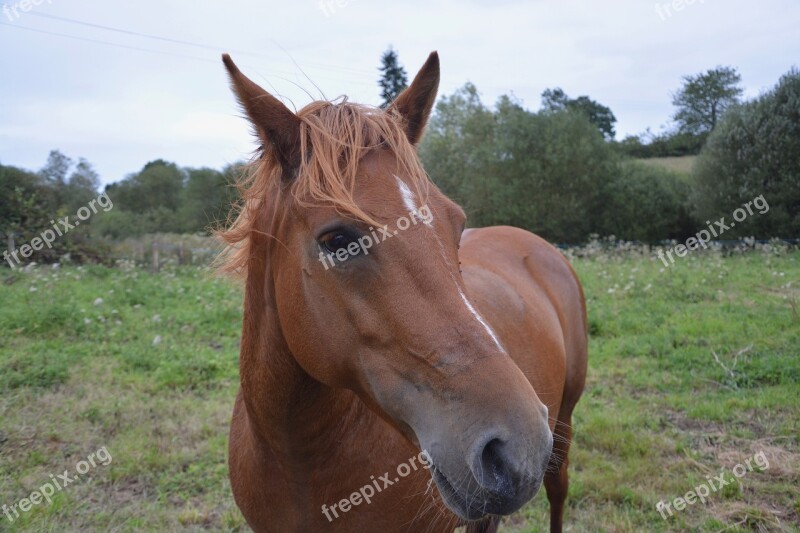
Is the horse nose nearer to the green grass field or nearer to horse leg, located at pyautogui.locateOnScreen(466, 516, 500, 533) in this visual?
horse leg, located at pyautogui.locateOnScreen(466, 516, 500, 533)

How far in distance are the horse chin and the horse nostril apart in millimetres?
21

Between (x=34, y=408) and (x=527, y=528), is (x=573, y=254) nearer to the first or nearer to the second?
(x=527, y=528)

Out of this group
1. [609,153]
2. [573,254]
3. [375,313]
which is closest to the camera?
[375,313]

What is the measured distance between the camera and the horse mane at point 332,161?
1.66m

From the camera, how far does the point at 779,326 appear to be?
6.80m

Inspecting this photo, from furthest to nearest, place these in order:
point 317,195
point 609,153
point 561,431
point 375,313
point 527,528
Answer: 1. point 609,153
2. point 561,431
3. point 527,528
4. point 317,195
5. point 375,313

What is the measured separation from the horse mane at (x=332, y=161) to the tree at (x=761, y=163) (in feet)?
69.0

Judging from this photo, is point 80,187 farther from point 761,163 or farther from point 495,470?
point 761,163

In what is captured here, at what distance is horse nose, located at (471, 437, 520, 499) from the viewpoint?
1.25m

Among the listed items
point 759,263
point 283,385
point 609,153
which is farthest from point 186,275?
point 609,153

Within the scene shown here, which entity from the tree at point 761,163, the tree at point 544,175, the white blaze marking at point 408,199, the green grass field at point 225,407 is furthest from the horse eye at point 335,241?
the tree at point 544,175

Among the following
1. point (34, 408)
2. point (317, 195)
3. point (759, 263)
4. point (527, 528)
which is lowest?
point (759, 263)

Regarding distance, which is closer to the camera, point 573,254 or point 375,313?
point 375,313

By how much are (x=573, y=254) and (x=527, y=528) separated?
12.3m
